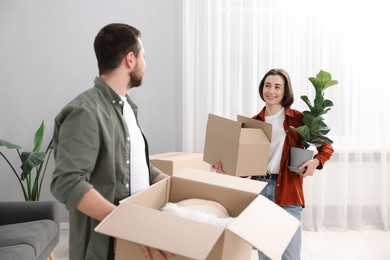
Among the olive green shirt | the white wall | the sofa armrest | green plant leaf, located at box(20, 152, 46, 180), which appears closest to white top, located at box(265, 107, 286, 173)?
the olive green shirt

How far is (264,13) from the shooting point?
13.5 feet

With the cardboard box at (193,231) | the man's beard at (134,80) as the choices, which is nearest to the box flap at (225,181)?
the cardboard box at (193,231)

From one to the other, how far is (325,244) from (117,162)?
2879 millimetres

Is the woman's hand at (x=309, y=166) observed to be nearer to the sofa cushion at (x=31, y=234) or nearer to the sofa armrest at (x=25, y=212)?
the sofa cushion at (x=31, y=234)

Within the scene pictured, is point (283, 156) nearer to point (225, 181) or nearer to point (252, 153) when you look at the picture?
point (252, 153)

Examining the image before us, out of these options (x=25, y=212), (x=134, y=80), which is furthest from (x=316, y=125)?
(x=25, y=212)

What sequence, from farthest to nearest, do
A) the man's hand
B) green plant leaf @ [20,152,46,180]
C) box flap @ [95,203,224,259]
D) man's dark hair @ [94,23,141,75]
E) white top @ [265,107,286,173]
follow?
green plant leaf @ [20,152,46,180], white top @ [265,107,286,173], man's dark hair @ [94,23,141,75], the man's hand, box flap @ [95,203,224,259]

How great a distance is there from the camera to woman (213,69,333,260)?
2.33m

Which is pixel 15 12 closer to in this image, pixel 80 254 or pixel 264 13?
pixel 264 13

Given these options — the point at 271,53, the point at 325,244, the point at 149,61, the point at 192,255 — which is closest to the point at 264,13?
the point at 271,53

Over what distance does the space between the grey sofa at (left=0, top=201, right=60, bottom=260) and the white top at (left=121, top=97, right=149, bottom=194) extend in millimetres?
1252

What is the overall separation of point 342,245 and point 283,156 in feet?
5.78

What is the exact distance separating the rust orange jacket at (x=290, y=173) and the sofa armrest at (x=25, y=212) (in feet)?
5.55

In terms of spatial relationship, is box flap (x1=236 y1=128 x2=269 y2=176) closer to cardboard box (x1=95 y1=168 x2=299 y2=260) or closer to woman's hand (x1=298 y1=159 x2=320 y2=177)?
woman's hand (x1=298 y1=159 x2=320 y2=177)
